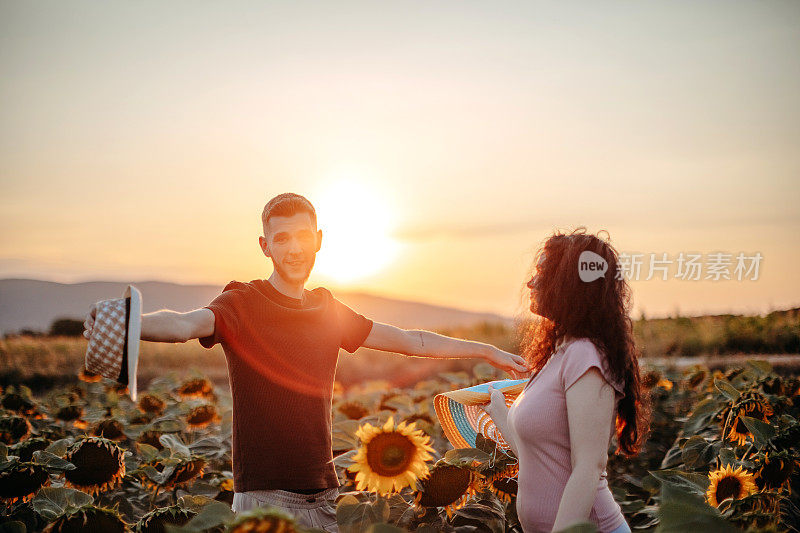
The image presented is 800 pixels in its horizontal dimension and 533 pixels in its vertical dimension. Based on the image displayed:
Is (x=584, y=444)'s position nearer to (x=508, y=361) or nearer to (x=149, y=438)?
(x=508, y=361)

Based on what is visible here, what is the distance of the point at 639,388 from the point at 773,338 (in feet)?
28.9

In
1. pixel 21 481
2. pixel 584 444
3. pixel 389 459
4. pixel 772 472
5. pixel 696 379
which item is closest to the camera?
pixel 584 444

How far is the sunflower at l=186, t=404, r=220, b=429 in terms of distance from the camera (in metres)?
4.30

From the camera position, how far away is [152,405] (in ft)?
14.9

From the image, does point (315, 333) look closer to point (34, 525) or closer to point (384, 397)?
point (34, 525)

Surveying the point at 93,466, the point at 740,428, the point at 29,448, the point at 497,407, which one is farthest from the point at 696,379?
the point at 29,448

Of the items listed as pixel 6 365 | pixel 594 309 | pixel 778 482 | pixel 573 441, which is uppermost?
pixel 594 309

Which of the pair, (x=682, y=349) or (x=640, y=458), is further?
(x=682, y=349)

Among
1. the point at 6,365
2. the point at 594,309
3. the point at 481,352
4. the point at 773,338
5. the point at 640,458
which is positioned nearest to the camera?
the point at 594,309

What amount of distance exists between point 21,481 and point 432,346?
1.71 meters

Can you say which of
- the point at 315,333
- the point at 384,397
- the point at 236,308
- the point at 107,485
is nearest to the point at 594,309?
the point at 315,333

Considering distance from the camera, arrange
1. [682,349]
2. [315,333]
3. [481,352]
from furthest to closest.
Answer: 1. [682,349]
2. [481,352]
3. [315,333]

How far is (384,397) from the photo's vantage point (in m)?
4.66

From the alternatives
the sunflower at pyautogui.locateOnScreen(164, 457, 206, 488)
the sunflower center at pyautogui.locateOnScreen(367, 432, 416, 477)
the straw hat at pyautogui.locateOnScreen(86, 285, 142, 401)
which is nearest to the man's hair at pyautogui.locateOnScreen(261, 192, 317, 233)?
the straw hat at pyautogui.locateOnScreen(86, 285, 142, 401)
